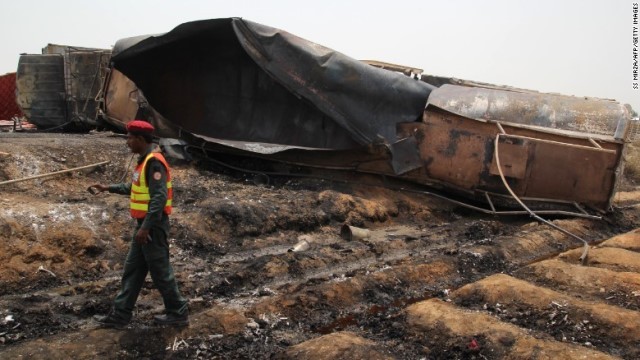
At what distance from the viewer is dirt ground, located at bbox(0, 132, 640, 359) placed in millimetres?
4121

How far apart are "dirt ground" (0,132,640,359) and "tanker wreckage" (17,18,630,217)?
18.0 inches

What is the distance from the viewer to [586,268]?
595cm

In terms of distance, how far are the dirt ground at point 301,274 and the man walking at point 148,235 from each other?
149 mm

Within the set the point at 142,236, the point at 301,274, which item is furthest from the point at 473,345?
the point at 142,236

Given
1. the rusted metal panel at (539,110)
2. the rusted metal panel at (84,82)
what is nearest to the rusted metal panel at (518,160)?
the rusted metal panel at (539,110)

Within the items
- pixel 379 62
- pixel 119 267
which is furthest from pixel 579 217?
pixel 119 267

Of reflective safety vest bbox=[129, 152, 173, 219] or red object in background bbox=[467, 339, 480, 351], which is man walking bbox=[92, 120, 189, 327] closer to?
reflective safety vest bbox=[129, 152, 173, 219]

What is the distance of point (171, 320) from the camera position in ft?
13.6

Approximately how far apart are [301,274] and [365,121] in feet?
10.6

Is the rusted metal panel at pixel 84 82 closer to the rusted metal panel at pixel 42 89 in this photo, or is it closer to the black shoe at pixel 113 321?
the rusted metal panel at pixel 42 89

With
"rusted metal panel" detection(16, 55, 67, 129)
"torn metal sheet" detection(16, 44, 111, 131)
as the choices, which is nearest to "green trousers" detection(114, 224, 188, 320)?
"torn metal sheet" detection(16, 44, 111, 131)

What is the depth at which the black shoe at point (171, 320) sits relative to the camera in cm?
414

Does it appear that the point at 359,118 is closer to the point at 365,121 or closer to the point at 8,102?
the point at 365,121

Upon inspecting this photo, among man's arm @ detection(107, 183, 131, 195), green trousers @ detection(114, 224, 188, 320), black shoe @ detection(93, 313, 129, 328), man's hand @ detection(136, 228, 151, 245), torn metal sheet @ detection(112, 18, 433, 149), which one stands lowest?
black shoe @ detection(93, 313, 129, 328)
